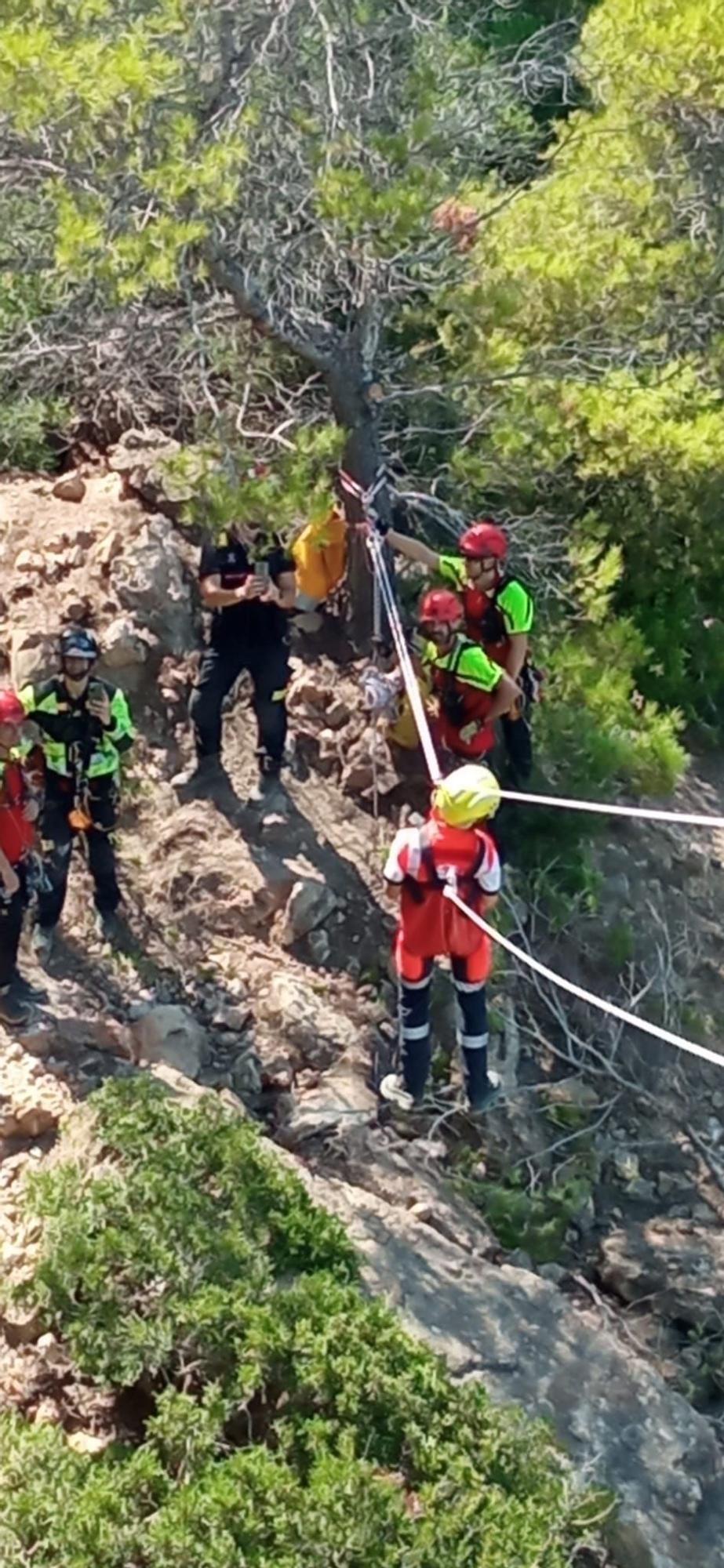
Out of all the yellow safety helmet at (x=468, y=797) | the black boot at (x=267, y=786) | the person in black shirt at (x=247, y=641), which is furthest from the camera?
the black boot at (x=267, y=786)

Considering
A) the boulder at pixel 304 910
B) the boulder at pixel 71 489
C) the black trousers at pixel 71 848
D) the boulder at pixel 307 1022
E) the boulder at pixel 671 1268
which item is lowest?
the boulder at pixel 671 1268

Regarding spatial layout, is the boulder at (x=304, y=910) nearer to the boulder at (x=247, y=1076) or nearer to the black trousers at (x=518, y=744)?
the boulder at (x=247, y=1076)

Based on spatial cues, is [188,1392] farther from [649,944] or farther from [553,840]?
[649,944]

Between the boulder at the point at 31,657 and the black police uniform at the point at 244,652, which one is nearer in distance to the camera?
the black police uniform at the point at 244,652

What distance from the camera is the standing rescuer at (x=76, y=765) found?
7.45 m

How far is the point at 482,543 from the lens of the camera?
7977 mm

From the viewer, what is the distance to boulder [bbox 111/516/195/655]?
9523 millimetres

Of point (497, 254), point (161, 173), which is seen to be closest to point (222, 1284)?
point (161, 173)

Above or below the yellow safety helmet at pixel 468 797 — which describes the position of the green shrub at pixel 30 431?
below

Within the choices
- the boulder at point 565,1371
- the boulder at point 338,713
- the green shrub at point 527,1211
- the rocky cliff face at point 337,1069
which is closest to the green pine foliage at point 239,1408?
the rocky cliff face at point 337,1069

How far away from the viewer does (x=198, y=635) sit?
9750 millimetres

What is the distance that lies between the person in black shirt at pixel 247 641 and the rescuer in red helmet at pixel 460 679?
76 cm

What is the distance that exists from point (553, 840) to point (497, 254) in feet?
10.7

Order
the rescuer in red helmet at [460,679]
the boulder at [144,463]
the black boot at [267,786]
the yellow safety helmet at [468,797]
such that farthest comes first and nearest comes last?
the boulder at [144,463] < the black boot at [267,786] < the rescuer in red helmet at [460,679] < the yellow safety helmet at [468,797]
